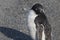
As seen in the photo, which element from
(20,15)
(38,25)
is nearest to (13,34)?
(20,15)

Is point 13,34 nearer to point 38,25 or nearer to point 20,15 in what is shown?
point 20,15

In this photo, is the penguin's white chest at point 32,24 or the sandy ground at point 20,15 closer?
the penguin's white chest at point 32,24

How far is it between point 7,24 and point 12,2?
204 cm

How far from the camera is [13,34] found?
436 inches

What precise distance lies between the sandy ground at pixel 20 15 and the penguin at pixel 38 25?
120 cm

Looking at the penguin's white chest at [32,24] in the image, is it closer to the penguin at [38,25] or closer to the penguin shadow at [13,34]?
the penguin at [38,25]

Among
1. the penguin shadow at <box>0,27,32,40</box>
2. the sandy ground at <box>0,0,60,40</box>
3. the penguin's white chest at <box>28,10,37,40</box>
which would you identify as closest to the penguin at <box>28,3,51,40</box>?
the penguin's white chest at <box>28,10,37,40</box>

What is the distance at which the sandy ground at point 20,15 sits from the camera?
444 inches

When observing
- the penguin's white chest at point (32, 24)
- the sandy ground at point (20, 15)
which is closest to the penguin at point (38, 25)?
the penguin's white chest at point (32, 24)

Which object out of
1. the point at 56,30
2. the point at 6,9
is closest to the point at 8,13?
the point at 6,9

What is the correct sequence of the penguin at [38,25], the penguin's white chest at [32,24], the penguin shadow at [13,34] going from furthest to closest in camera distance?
the penguin shadow at [13,34] → the penguin's white chest at [32,24] → the penguin at [38,25]

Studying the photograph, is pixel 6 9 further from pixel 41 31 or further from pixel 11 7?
pixel 41 31

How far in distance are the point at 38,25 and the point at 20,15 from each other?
3.42 meters

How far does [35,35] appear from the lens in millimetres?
9539
